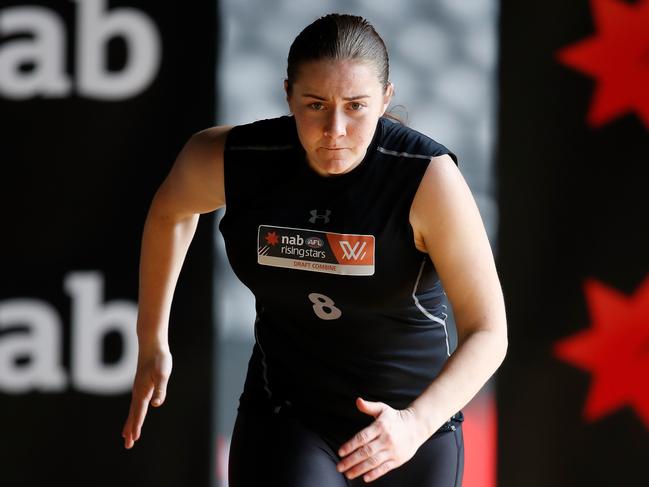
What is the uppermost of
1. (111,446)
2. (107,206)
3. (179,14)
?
(179,14)

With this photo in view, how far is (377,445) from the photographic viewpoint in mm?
1314

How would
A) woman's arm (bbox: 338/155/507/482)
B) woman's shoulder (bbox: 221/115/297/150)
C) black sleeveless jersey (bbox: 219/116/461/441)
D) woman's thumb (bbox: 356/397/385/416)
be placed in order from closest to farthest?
woman's thumb (bbox: 356/397/385/416)
woman's arm (bbox: 338/155/507/482)
black sleeveless jersey (bbox: 219/116/461/441)
woman's shoulder (bbox: 221/115/297/150)

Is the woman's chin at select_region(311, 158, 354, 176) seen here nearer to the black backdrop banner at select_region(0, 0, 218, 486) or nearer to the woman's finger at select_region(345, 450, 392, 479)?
the woman's finger at select_region(345, 450, 392, 479)

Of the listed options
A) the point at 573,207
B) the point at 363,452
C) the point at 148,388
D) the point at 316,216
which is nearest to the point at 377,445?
the point at 363,452

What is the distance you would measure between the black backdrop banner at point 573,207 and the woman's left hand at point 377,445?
4.59 ft

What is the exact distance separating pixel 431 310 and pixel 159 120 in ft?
4.07

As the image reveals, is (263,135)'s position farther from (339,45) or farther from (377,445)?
(377,445)

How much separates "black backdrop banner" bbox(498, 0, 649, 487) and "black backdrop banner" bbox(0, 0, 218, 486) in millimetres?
863

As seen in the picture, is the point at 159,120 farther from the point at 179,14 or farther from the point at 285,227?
the point at 285,227

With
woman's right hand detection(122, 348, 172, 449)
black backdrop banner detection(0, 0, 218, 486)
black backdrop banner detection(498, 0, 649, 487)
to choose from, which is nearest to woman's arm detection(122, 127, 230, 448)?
woman's right hand detection(122, 348, 172, 449)

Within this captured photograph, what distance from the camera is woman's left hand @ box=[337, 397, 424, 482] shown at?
51.7 inches

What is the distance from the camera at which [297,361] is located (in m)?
1.66

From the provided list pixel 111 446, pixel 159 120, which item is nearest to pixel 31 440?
pixel 111 446

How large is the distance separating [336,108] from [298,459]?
1.92ft
